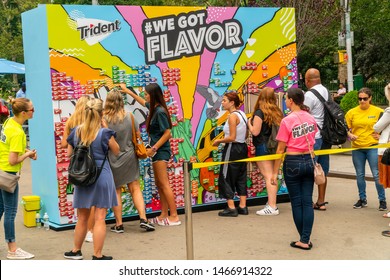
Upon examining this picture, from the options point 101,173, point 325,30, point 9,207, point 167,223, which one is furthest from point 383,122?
point 325,30

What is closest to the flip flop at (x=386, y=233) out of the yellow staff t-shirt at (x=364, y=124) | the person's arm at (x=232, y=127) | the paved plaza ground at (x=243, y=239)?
the paved plaza ground at (x=243, y=239)

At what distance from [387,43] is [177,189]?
29993 mm

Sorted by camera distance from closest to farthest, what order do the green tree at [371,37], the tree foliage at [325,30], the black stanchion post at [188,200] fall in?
the black stanchion post at [188,200], the tree foliage at [325,30], the green tree at [371,37]

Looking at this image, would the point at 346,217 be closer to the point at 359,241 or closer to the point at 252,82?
the point at 359,241

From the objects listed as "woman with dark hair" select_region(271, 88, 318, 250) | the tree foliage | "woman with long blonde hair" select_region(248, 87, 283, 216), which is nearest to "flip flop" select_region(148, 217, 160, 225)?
"woman with long blonde hair" select_region(248, 87, 283, 216)

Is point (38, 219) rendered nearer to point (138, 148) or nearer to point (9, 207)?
point (138, 148)

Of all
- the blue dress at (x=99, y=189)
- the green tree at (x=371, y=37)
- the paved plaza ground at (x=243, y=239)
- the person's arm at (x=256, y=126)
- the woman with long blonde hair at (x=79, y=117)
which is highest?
the green tree at (x=371, y=37)

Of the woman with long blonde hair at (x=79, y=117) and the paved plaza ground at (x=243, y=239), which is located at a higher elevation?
the woman with long blonde hair at (x=79, y=117)

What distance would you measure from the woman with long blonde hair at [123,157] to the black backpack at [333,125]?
2723mm

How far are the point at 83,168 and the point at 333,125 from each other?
4.23 metres

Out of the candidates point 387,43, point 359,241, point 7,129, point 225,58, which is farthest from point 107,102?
point 387,43

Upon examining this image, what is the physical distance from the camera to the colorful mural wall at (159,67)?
28.3ft

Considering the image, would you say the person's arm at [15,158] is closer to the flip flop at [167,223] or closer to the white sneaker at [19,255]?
the white sneaker at [19,255]

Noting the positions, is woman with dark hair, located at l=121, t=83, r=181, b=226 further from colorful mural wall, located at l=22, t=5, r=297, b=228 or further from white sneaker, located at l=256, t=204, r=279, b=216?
white sneaker, located at l=256, t=204, r=279, b=216
